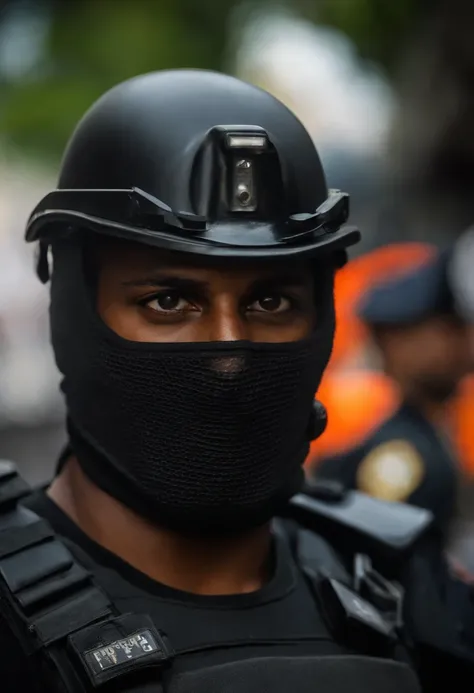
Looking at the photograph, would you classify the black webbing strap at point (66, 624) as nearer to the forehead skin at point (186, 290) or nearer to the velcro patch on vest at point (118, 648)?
the velcro patch on vest at point (118, 648)

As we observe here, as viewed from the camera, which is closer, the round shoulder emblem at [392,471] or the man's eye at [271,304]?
the man's eye at [271,304]

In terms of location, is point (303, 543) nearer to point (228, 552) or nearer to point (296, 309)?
point (228, 552)

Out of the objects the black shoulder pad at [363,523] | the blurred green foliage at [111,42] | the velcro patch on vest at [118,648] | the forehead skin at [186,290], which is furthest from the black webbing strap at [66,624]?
the blurred green foliage at [111,42]

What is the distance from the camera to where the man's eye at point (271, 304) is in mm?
1955

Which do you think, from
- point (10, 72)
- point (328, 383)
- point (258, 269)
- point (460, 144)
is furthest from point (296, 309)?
point (10, 72)

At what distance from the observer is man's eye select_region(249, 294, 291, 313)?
196 cm

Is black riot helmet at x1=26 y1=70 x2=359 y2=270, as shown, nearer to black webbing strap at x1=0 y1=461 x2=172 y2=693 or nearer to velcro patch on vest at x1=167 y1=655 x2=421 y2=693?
black webbing strap at x1=0 y1=461 x2=172 y2=693

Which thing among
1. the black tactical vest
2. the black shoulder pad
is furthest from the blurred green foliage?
the black tactical vest

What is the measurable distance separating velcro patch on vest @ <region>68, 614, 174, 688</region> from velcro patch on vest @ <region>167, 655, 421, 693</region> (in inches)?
2.8

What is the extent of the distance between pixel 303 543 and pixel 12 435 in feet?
27.1

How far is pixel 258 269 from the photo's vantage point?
6.22 ft

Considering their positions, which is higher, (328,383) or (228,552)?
(228,552)

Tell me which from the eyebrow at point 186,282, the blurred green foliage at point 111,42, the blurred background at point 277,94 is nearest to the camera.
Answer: the eyebrow at point 186,282

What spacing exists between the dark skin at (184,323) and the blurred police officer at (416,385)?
5.28 feet
